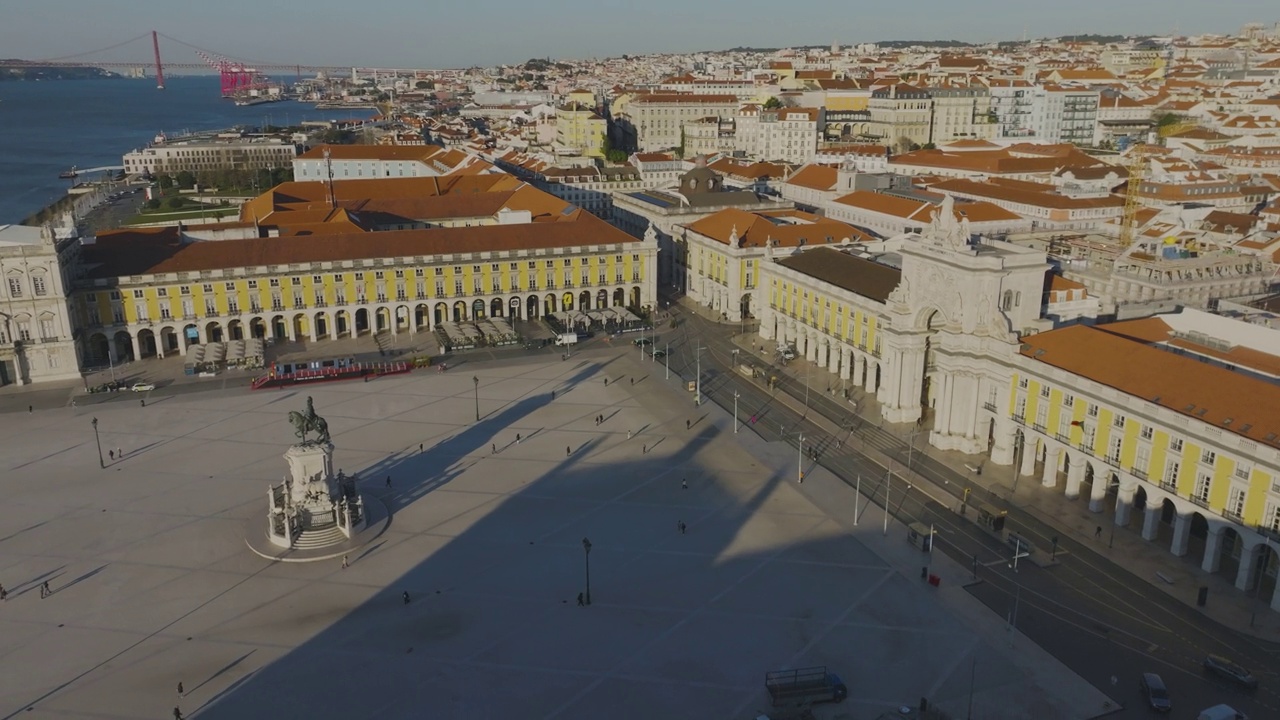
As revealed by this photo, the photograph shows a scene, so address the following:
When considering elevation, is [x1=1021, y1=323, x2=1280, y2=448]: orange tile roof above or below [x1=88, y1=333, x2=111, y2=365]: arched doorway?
above

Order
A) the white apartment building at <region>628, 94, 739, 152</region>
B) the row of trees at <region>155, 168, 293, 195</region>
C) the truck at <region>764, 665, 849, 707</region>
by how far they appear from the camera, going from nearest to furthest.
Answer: the truck at <region>764, 665, 849, 707</region>, the row of trees at <region>155, 168, 293, 195</region>, the white apartment building at <region>628, 94, 739, 152</region>

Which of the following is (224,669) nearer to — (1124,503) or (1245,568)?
(1124,503)

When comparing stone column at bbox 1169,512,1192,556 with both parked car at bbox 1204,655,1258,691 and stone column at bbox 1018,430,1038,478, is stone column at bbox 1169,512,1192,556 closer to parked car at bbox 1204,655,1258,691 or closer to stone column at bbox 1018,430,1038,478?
parked car at bbox 1204,655,1258,691

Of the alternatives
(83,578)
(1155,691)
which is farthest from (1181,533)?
(83,578)

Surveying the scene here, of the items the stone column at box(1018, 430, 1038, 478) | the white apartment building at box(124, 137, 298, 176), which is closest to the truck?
the stone column at box(1018, 430, 1038, 478)

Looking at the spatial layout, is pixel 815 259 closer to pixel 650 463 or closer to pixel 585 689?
pixel 650 463

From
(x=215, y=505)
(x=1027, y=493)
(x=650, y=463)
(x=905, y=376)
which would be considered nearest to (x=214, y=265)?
(x=215, y=505)
